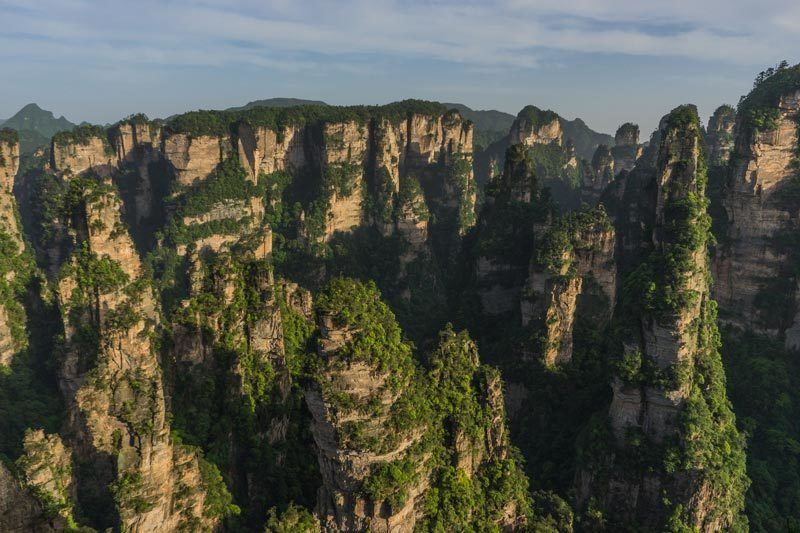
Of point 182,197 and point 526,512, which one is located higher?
point 182,197

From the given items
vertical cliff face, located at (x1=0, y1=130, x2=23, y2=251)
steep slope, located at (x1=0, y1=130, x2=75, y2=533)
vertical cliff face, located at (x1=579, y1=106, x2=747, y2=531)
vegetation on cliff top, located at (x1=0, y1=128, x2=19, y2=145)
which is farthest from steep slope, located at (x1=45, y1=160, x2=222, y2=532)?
vegetation on cliff top, located at (x1=0, y1=128, x2=19, y2=145)

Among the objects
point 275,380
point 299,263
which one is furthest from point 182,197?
point 275,380

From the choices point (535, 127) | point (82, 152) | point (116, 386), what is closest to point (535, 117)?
point (535, 127)

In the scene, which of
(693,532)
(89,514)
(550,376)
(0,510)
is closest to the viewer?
Answer: (0,510)

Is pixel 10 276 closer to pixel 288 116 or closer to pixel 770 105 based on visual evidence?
pixel 288 116

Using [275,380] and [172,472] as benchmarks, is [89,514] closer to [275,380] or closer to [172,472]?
[172,472]
